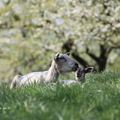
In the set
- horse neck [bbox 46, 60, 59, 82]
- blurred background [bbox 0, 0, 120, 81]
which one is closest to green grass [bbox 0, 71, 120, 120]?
horse neck [bbox 46, 60, 59, 82]

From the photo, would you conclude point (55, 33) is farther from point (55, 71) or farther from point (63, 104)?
point (63, 104)

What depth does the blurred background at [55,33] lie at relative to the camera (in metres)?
28.0

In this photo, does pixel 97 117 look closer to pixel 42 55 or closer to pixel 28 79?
pixel 28 79

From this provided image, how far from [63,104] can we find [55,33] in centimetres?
2675

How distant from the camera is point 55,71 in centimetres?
1148

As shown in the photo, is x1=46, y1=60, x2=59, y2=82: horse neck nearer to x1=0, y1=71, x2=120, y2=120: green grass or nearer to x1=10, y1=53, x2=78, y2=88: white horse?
x1=10, y1=53, x2=78, y2=88: white horse

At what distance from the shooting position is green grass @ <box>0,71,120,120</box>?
523 cm

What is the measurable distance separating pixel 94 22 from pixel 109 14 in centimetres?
122

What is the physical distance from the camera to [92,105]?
5.96m

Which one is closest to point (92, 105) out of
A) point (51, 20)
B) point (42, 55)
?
point (51, 20)

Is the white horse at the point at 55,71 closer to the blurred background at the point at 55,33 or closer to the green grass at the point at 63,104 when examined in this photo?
the green grass at the point at 63,104

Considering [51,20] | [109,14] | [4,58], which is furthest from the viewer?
[4,58]

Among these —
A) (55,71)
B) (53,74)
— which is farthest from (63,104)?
(55,71)

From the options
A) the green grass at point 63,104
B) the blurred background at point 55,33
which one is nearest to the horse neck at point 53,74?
the green grass at point 63,104
